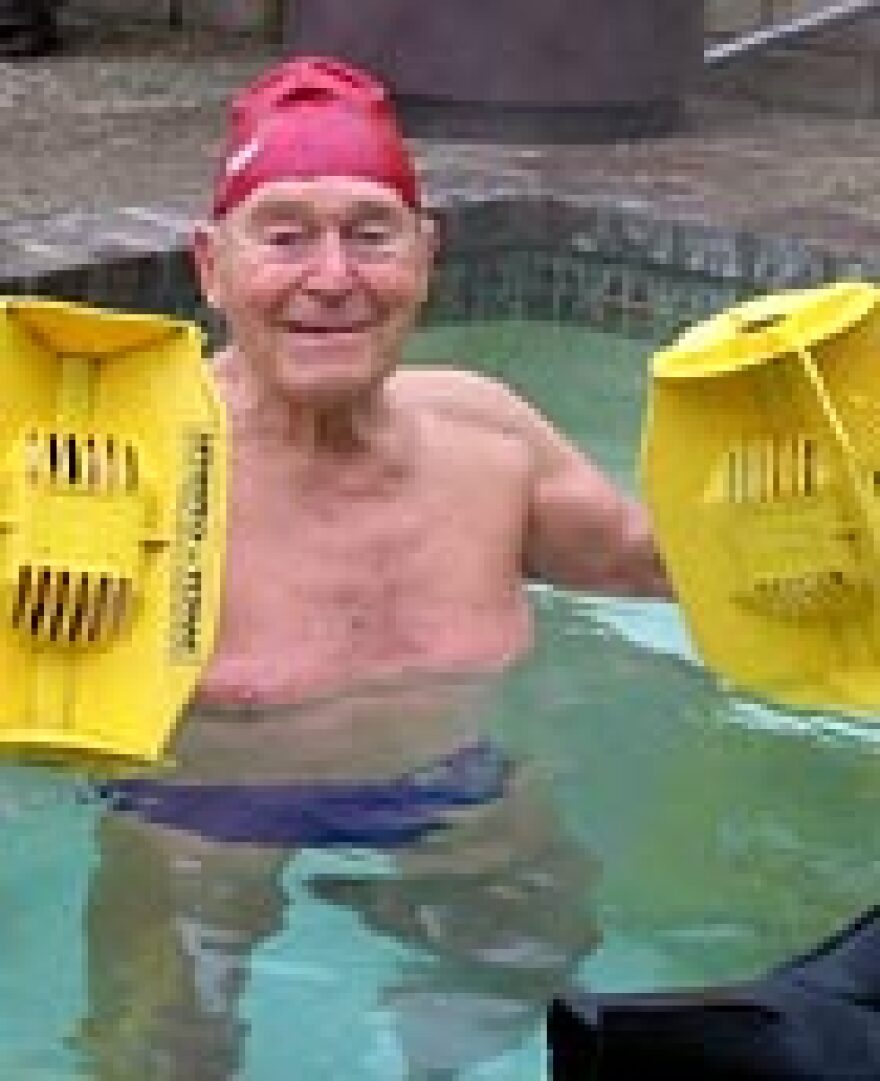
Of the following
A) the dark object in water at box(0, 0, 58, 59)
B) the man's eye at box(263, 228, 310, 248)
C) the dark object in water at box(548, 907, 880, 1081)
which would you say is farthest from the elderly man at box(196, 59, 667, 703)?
the dark object in water at box(0, 0, 58, 59)

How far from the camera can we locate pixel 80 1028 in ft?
10.3

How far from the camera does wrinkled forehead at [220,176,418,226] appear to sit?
9.95ft

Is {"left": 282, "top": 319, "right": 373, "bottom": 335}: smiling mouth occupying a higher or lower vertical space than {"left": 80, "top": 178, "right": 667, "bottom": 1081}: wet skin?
higher

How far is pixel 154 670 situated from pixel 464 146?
4.30 m

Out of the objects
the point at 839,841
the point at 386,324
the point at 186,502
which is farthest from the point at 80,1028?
the point at 839,841

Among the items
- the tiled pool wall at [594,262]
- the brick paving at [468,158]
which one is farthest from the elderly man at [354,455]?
the brick paving at [468,158]

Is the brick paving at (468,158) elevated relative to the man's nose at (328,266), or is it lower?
lower

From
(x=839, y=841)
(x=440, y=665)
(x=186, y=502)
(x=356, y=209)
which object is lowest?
(x=839, y=841)

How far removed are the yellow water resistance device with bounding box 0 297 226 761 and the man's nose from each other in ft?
0.54

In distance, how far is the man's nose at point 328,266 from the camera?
9.77ft

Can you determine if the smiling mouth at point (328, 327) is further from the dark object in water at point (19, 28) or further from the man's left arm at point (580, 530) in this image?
the dark object in water at point (19, 28)

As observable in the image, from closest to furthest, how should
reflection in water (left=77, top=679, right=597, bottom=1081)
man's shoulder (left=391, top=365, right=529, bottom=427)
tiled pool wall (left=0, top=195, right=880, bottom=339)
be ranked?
reflection in water (left=77, top=679, right=597, bottom=1081)
man's shoulder (left=391, top=365, right=529, bottom=427)
tiled pool wall (left=0, top=195, right=880, bottom=339)

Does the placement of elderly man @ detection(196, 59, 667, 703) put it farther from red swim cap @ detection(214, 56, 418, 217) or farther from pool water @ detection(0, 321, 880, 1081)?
pool water @ detection(0, 321, 880, 1081)

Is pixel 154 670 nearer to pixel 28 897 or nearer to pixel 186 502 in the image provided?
pixel 186 502
